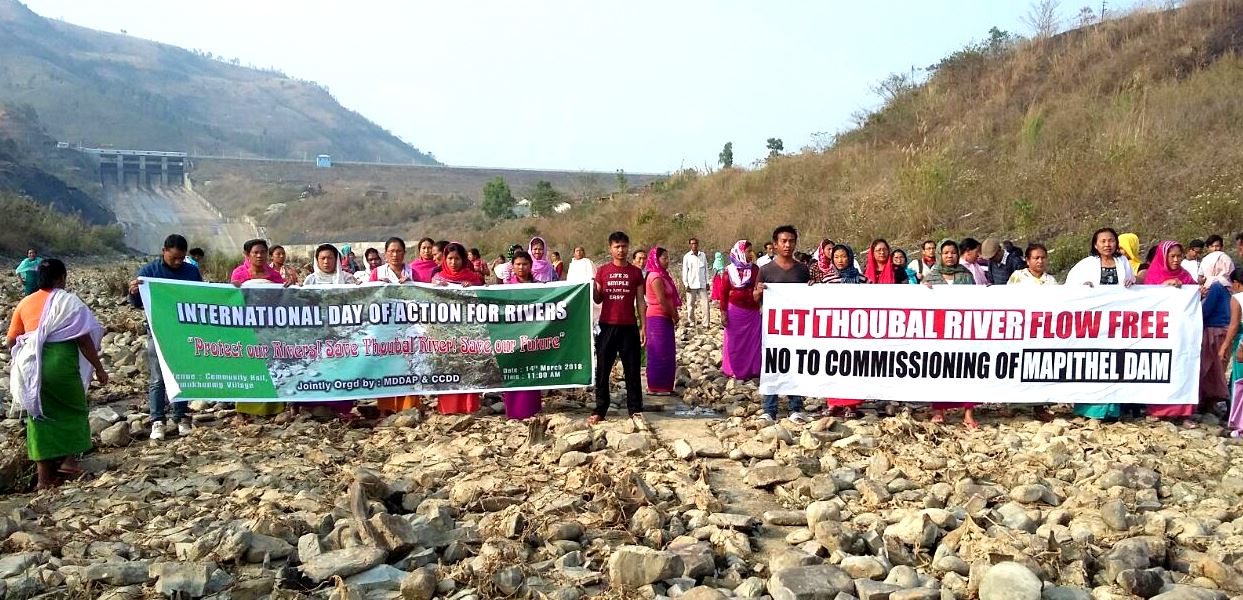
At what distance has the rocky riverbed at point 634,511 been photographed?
353 cm

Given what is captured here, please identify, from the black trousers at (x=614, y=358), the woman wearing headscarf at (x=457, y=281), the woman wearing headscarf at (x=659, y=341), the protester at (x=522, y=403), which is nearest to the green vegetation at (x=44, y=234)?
the woman wearing headscarf at (x=457, y=281)

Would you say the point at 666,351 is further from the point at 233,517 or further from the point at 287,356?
the point at 233,517

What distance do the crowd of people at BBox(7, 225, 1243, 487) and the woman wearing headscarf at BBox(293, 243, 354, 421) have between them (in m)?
0.01

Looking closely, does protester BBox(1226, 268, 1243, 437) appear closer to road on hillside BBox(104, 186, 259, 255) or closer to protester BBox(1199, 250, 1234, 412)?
protester BBox(1199, 250, 1234, 412)

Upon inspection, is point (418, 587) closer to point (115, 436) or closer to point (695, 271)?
point (115, 436)

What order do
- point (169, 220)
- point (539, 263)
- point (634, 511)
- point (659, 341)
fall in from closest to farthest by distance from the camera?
point (634, 511), point (659, 341), point (539, 263), point (169, 220)

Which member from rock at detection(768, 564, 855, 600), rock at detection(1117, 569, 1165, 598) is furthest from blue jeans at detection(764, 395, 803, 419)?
rock at detection(1117, 569, 1165, 598)

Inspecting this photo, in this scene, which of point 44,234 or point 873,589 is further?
point 44,234

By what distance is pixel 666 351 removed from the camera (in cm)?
743

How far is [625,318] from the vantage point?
6289mm

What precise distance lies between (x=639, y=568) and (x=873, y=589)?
38.1 inches

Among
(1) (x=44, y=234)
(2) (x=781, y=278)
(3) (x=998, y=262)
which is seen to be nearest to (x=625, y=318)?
(2) (x=781, y=278)

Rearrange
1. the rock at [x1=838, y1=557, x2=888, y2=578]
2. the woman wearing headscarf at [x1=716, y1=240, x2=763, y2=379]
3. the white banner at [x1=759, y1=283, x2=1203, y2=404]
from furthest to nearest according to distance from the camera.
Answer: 1. the woman wearing headscarf at [x1=716, y1=240, x2=763, y2=379]
2. the white banner at [x1=759, y1=283, x2=1203, y2=404]
3. the rock at [x1=838, y1=557, x2=888, y2=578]

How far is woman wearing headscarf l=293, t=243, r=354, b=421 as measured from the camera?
22.0 feet
